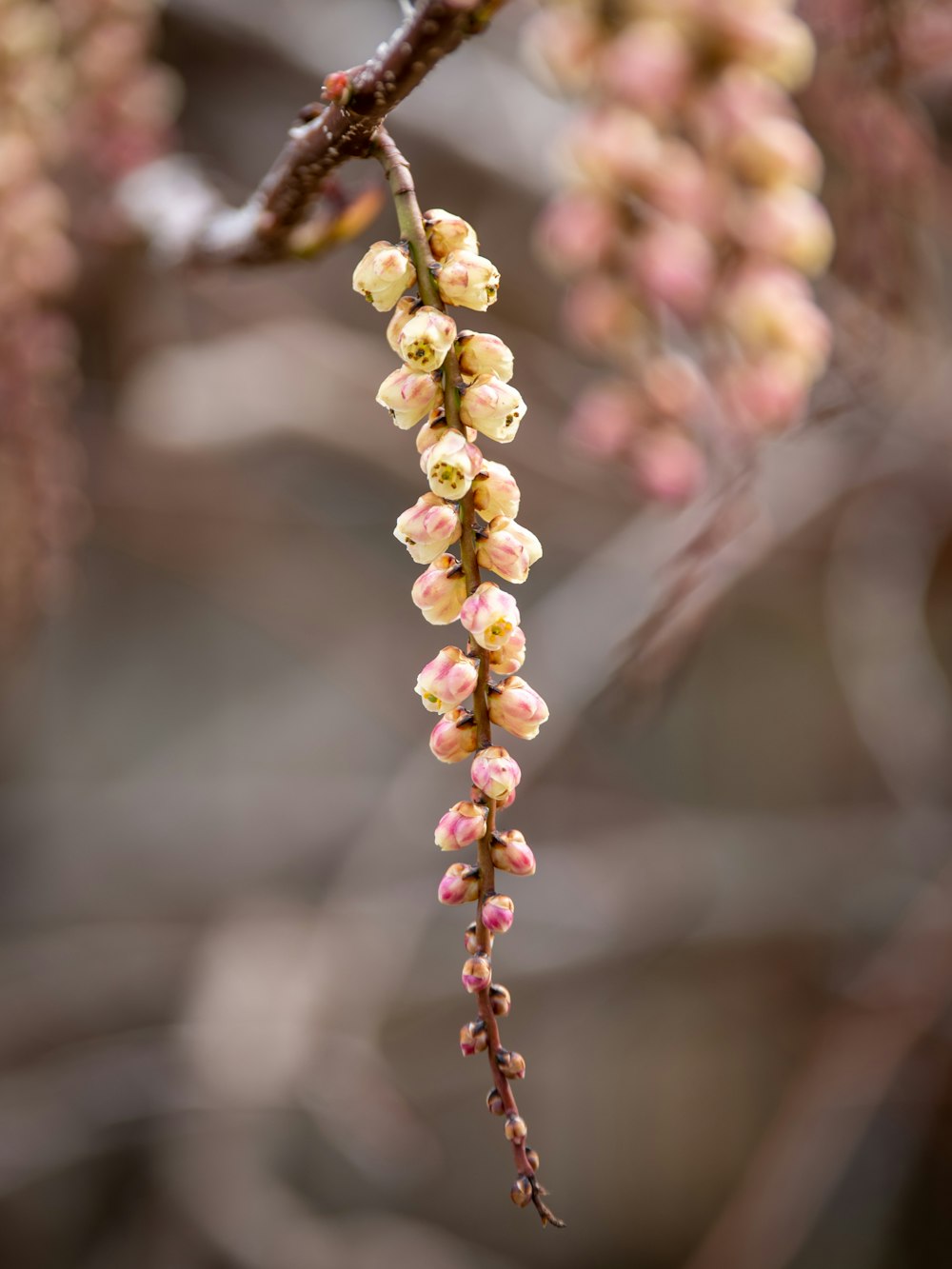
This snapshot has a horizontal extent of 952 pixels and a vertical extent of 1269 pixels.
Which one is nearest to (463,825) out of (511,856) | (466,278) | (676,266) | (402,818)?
(511,856)

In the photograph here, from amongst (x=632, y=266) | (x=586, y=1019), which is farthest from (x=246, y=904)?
(x=632, y=266)

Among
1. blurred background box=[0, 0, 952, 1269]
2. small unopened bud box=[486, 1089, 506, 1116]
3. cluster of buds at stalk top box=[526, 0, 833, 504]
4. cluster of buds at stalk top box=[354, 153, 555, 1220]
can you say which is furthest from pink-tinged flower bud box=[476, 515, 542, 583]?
blurred background box=[0, 0, 952, 1269]

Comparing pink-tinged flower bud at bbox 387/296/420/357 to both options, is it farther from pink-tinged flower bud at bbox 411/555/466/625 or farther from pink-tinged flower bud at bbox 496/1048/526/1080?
pink-tinged flower bud at bbox 496/1048/526/1080

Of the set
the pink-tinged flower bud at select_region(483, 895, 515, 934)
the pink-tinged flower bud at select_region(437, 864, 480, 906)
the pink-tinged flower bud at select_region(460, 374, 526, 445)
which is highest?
the pink-tinged flower bud at select_region(460, 374, 526, 445)

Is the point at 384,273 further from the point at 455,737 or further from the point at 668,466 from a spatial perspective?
the point at 668,466

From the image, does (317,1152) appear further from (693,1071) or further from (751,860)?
(751,860)

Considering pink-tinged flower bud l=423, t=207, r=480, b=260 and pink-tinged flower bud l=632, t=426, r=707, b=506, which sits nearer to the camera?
pink-tinged flower bud l=423, t=207, r=480, b=260

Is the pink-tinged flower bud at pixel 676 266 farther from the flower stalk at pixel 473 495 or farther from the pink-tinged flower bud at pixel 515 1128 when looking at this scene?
the pink-tinged flower bud at pixel 515 1128
